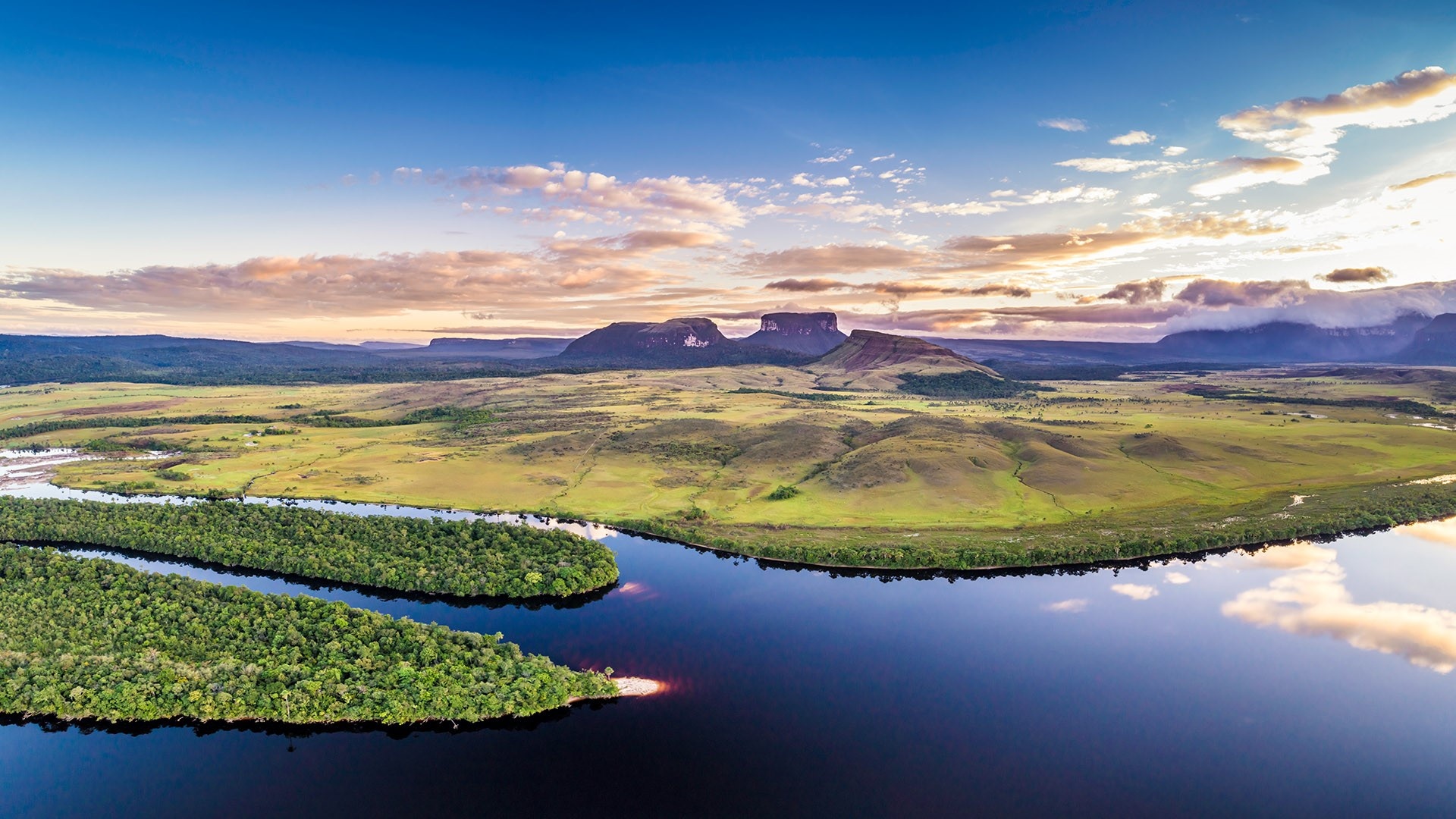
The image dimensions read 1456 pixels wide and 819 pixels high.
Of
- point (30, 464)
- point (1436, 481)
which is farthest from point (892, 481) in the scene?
point (30, 464)

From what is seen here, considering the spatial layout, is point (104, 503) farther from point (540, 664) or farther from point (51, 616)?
point (540, 664)

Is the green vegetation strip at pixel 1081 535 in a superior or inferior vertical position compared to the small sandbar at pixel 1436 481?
inferior

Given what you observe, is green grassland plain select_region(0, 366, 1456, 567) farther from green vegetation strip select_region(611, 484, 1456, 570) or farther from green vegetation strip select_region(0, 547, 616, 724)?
green vegetation strip select_region(0, 547, 616, 724)

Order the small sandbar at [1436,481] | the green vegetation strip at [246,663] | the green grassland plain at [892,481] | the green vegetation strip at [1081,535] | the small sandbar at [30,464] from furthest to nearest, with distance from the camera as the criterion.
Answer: the small sandbar at [30,464], the small sandbar at [1436,481], the green grassland plain at [892,481], the green vegetation strip at [1081,535], the green vegetation strip at [246,663]

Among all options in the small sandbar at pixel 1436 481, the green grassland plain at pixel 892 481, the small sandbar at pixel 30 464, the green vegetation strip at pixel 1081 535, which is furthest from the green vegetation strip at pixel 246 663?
the small sandbar at pixel 1436 481

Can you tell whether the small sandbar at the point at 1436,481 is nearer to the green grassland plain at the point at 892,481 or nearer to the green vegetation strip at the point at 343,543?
the green grassland plain at the point at 892,481

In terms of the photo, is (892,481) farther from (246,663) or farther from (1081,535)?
(246,663)
